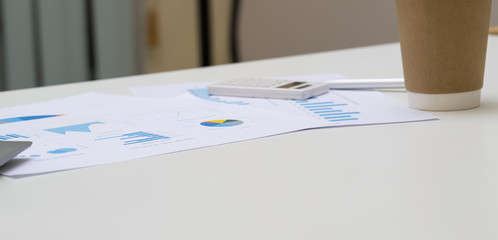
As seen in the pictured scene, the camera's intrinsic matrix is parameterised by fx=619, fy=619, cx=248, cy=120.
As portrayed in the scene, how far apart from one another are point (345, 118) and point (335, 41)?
225cm

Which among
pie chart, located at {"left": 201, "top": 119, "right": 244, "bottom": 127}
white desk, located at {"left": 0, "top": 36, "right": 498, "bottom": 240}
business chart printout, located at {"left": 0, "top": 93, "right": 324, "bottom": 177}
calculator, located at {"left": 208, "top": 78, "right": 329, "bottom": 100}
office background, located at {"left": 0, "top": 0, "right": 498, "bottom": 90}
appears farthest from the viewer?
office background, located at {"left": 0, "top": 0, "right": 498, "bottom": 90}

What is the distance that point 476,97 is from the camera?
63cm

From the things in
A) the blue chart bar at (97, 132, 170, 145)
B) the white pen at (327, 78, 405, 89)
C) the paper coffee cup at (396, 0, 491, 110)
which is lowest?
the blue chart bar at (97, 132, 170, 145)

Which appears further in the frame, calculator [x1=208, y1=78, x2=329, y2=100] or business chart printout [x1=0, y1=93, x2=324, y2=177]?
calculator [x1=208, y1=78, x2=329, y2=100]

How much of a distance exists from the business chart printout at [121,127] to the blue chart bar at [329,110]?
Answer: 0.03m

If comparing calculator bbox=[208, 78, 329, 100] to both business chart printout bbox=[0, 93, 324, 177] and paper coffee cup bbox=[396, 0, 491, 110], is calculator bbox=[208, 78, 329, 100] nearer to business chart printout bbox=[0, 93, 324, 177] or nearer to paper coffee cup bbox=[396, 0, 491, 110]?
business chart printout bbox=[0, 93, 324, 177]

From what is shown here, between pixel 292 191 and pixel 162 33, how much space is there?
225 centimetres

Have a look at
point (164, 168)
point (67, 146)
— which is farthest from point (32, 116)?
point (164, 168)

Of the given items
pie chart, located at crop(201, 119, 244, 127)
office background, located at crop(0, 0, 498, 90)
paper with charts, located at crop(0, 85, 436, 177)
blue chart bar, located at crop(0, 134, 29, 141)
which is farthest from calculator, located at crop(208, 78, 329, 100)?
office background, located at crop(0, 0, 498, 90)

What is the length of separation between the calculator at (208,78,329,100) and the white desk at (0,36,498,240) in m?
0.19

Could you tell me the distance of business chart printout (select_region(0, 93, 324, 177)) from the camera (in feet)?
1.63

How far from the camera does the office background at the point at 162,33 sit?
2.29 m

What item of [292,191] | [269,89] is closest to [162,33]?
[269,89]

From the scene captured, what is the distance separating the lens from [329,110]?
0.67 m
